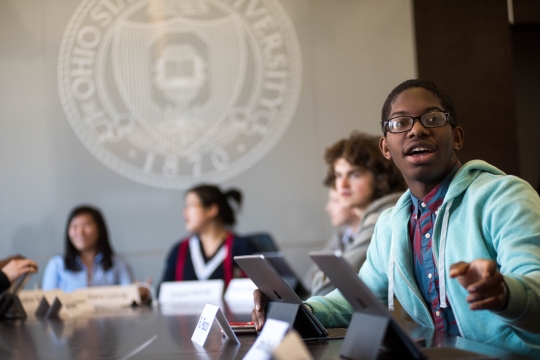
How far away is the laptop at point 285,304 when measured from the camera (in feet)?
4.13

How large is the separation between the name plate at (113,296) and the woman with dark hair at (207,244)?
0.83 meters

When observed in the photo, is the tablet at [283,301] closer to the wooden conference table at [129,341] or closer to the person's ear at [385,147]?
the wooden conference table at [129,341]

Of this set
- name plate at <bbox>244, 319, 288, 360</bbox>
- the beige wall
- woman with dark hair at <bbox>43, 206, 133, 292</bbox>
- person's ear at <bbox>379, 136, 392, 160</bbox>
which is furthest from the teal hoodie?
the beige wall

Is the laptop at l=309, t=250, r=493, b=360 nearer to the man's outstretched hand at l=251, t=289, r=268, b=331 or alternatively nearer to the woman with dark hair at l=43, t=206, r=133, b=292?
the man's outstretched hand at l=251, t=289, r=268, b=331

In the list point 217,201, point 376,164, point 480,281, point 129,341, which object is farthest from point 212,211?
point 480,281

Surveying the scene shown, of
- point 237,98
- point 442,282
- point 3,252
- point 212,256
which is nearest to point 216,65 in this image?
point 237,98

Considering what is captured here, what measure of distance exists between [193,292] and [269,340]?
7.88 feet

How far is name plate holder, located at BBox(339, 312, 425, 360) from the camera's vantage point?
3.18 feet

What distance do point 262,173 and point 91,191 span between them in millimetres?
1277

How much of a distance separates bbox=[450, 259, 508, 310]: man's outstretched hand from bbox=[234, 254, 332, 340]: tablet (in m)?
0.38

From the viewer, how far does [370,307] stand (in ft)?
3.34

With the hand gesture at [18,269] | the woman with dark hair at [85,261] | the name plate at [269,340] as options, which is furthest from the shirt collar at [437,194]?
the woman with dark hair at [85,261]

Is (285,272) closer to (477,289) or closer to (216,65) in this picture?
(216,65)

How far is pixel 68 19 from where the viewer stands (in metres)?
4.86
